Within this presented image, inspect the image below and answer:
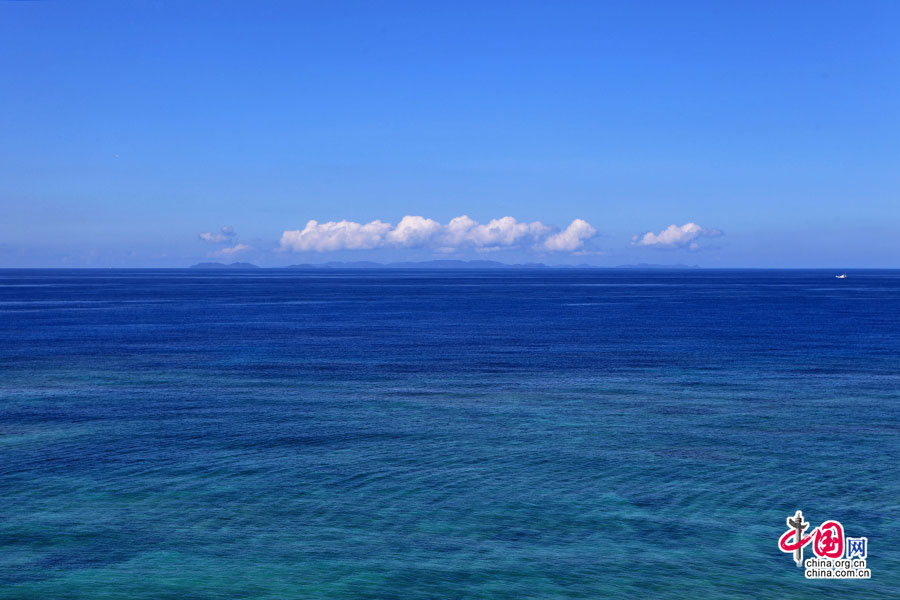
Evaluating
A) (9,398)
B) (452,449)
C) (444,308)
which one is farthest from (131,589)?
(444,308)

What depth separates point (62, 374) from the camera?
2403 inches

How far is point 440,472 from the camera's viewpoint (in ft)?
112

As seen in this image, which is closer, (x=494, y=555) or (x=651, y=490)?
(x=494, y=555)

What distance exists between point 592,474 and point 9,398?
37.3 meters

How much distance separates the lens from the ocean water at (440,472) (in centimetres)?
2419

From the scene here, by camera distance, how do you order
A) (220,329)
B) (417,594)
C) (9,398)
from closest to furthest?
(417,594) → (9,398) → (220,329)

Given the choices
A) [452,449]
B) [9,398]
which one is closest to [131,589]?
[452,449]

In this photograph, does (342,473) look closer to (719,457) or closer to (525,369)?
(719,457)

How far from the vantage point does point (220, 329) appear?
102 meters

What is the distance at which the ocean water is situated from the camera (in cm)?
2419

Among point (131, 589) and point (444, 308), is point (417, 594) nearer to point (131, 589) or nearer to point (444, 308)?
point (131, 589)

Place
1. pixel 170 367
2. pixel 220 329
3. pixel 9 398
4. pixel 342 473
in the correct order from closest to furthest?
pixel 342 473 < pixel 9 398 < pixel 170 367 < pixel 220 329

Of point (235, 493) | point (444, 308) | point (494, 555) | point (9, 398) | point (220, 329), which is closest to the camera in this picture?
point (494, 555)

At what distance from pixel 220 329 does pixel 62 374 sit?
133 ft
